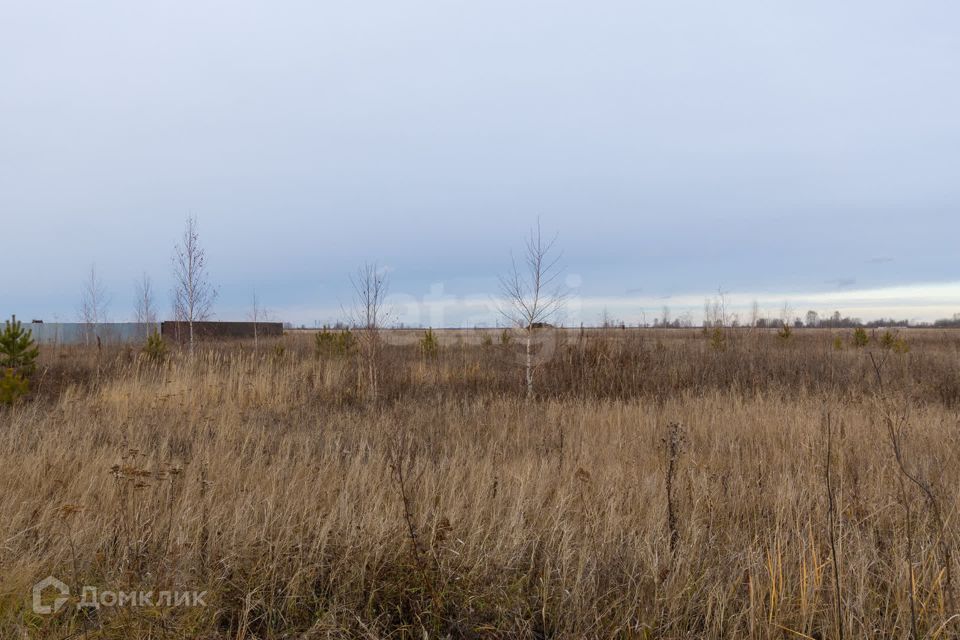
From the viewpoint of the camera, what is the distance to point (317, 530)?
134 inches

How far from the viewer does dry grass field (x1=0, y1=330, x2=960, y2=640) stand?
107 inches

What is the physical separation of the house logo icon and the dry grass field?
0.04 meters

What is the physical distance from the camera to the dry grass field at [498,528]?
8.91 feet

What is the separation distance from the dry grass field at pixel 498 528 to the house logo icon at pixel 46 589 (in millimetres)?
44

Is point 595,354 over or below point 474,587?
over

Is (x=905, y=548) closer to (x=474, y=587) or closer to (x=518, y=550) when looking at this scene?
(x=518, y=550)

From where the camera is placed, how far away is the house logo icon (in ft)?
8.87

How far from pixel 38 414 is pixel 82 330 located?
32689mm

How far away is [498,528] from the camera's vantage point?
362 cm

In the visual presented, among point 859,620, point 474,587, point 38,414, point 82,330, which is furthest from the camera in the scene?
point 82,330

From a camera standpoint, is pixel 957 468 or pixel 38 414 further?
pixel 38 414

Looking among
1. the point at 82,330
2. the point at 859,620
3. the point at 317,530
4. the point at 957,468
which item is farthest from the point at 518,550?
the point at 82,330

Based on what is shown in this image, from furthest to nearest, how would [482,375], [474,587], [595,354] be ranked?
[482,375]
[595,354]
[474,587]

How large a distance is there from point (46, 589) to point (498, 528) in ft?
8.04
